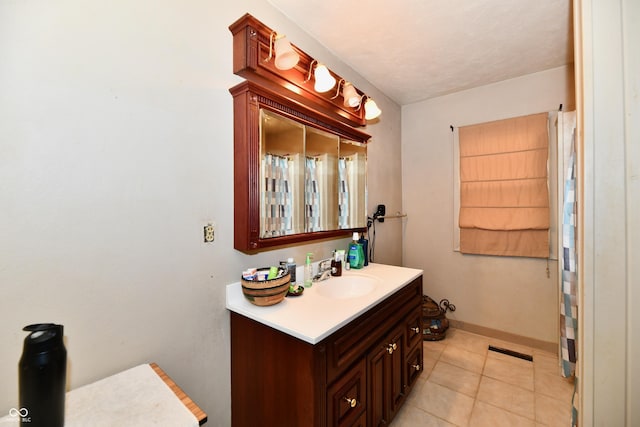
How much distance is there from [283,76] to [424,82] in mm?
Answer: 1572

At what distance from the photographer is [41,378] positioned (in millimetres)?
565

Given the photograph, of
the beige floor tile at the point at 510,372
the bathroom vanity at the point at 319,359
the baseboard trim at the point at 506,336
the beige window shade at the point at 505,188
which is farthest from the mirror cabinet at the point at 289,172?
the baseboard trim at the point at 506,336

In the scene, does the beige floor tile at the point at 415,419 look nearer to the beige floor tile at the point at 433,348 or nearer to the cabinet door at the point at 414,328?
the cabinet door at the point at 414,328

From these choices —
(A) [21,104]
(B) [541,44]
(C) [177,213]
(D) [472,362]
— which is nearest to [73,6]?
(A) [21,104]

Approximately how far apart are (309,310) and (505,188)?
2173 mm

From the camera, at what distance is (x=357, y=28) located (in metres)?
1.63

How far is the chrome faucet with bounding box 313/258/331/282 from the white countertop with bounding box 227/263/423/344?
95 millimetres

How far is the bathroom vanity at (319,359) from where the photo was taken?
96 centimetres

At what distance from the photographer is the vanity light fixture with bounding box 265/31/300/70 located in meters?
1.26

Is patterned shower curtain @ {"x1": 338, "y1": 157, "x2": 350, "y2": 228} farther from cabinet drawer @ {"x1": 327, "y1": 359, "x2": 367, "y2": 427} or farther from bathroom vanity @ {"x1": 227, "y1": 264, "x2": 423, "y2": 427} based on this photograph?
cabinet drawer @ {"x1": 327, "y1": 359, "x2": 367, "y2": 427}

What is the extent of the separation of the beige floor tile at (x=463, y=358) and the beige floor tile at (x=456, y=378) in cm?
6

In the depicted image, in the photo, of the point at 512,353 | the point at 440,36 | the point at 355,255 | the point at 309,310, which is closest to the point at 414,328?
the point at 355,255

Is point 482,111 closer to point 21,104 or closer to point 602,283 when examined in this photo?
point 602,283

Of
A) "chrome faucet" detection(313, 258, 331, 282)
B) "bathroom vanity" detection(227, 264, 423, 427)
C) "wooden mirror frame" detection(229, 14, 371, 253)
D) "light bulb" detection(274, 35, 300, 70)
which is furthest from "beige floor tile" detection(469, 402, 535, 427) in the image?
"light bulb" detection(274, 35, 300, 70)
